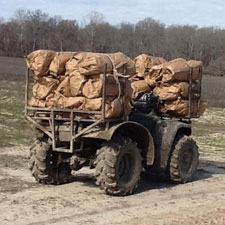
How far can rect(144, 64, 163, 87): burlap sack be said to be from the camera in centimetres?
1286

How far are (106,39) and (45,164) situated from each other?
280 ft

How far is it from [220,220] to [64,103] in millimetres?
3351

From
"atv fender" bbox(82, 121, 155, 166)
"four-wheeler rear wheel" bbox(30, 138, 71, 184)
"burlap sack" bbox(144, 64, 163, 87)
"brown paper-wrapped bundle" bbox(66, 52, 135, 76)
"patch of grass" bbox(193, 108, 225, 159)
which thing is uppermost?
"brown paper-wrapped bundle" bbox(66, 52, 135, 76)

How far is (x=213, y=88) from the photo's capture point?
155 feet

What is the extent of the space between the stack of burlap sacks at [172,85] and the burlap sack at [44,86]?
229 centimetres

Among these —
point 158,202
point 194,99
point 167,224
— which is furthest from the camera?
point 194,99

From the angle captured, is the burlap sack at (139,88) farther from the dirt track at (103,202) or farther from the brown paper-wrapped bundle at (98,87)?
the brown paper-wrapped bundle at (98,87)

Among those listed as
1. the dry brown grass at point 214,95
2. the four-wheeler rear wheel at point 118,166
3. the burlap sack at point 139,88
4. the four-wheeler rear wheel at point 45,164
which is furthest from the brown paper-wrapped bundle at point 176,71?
the dry brown grass at point 214,95

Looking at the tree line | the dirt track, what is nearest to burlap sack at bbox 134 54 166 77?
the dirt track

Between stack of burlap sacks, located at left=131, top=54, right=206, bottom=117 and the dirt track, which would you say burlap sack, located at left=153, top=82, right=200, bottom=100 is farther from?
the dirt track

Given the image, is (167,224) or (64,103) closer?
(167,224)

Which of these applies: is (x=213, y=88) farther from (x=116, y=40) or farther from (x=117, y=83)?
(x=116, y=40)

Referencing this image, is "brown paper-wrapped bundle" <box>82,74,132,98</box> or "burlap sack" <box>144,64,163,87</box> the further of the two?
"burlap sack" <box>144,64,163,87</box>

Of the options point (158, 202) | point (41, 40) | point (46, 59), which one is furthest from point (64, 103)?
point (41, 40)
